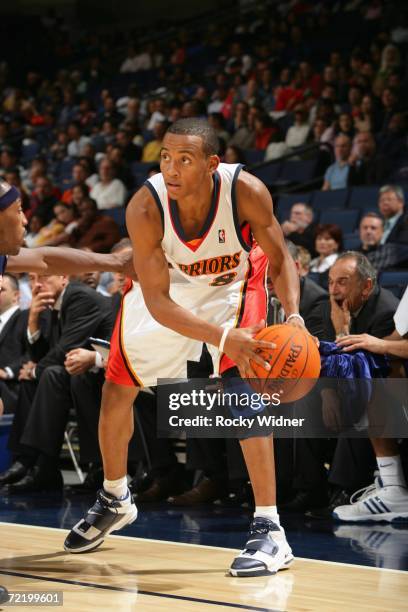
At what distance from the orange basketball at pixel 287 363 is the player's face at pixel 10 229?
84 cm

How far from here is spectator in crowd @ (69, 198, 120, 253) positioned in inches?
337

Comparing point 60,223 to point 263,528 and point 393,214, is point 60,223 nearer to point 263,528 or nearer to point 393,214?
point 393,214

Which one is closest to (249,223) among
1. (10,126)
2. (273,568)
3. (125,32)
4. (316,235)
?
(273,568)

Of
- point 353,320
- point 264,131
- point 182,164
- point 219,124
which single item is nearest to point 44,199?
point 219,124

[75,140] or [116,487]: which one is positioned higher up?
[75,140]

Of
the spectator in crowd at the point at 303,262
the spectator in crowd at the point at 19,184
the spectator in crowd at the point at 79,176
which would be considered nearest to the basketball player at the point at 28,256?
the spectator in crowd at the point at 303,262

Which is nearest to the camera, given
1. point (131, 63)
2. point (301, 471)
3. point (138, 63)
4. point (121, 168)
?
point (301, 471)

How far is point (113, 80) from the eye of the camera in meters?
15.4

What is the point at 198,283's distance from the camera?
3.49 meters

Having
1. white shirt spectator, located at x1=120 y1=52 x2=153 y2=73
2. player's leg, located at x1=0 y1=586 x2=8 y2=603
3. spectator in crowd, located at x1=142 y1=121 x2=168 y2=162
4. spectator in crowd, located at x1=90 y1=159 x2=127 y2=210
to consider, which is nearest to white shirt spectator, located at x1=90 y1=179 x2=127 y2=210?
spectator in crowd, located at x1=90 y1=159 x2=127 y2=210

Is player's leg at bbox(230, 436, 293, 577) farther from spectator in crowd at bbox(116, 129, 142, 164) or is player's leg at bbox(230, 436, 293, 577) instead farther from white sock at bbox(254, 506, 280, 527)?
spectator in crowd at bbox(116, 129, 142, 164)

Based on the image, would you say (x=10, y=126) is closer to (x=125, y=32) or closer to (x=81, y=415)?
(x=125, y=32)

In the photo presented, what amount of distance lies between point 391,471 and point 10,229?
2.27 metres

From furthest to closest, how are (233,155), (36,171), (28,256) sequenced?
(36,171) < (233,155) < (28,256)
